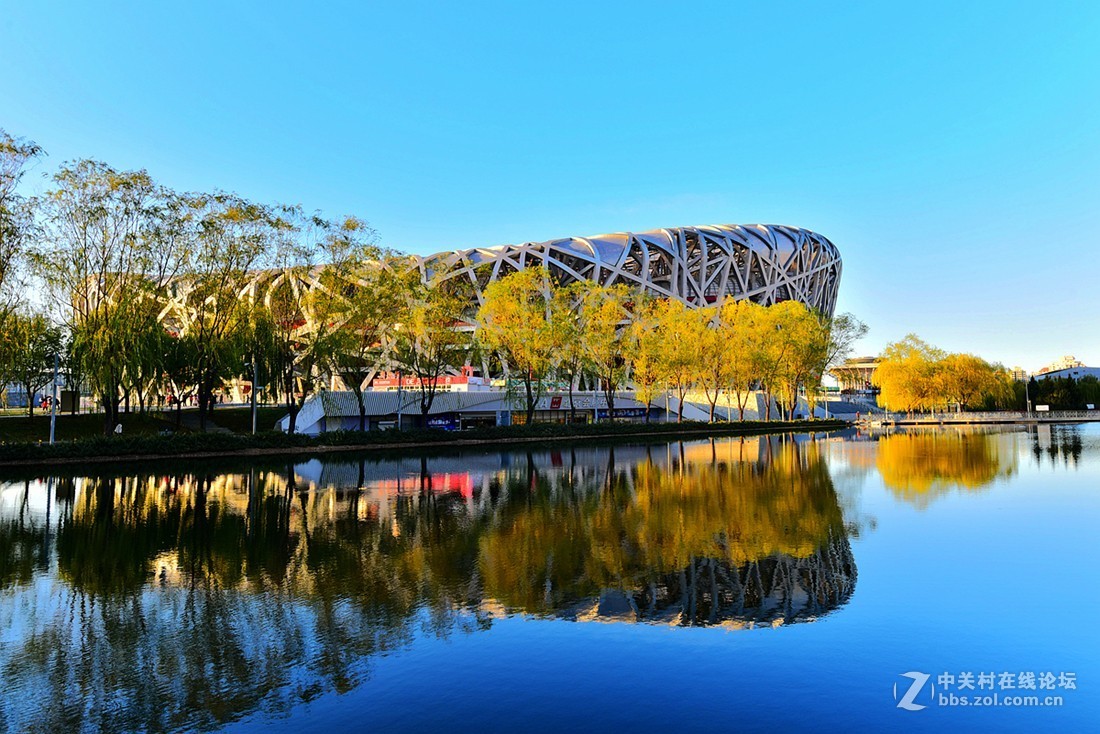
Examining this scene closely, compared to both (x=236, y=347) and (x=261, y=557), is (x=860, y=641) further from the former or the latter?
(x=236, y=347)

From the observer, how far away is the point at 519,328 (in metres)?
39.0

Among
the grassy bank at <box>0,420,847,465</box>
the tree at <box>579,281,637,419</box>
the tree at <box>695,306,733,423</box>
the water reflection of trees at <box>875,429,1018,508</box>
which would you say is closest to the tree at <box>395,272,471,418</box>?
the grassy bank at <box>0,420,847,465</box>

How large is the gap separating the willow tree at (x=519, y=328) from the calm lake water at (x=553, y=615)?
2421 cm

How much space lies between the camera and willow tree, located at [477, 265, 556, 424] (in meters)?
38.8

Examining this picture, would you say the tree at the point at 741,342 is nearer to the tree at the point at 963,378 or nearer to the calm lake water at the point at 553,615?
the tree at the point at 963,378

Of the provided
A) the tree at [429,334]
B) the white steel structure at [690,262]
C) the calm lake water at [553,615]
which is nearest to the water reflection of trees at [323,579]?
the calm lake water at [553,615]

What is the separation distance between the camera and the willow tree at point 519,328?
38.8 metres

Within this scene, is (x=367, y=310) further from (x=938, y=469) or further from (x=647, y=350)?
(x=938, y=469)

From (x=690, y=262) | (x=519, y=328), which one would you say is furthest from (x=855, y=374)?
(x=519, y=328)

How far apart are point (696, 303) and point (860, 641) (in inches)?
2820

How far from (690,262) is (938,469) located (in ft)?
196

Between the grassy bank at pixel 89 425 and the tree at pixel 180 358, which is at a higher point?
the tree at pixel 180 358

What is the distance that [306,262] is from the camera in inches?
1350

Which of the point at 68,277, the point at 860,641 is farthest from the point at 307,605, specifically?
the point at 68,277
